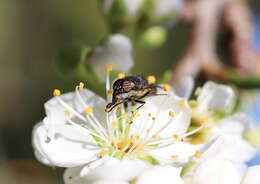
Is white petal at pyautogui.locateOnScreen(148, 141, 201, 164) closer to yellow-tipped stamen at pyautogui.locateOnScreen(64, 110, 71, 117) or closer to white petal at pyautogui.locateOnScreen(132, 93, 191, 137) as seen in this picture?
white petal at pyautogui.locateOnScreen(132, 93, 191, 137)

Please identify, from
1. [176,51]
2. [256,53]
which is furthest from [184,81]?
[176,51]

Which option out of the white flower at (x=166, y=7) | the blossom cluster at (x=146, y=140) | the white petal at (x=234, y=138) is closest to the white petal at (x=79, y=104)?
the blossom cluster at (x=146, y=140)

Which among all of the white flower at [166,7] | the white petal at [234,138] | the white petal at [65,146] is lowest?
the white petal at [234,138]

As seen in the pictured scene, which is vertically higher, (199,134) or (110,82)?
(110,82)

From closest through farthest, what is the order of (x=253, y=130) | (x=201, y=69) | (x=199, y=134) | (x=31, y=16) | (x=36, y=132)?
(x=36, y=132), (x=199, y=134), (x=253, y=130), (x=201, y=69), (x=31, y=16)

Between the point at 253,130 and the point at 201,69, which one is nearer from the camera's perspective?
the point at 253,130

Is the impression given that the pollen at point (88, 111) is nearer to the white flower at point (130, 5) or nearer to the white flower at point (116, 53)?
the white flower at point (116, 53)

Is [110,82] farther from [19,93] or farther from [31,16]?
[31,16]
